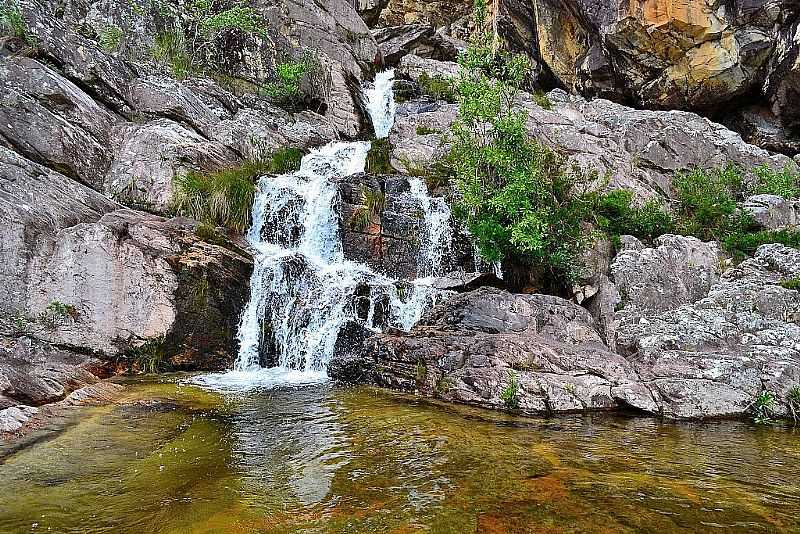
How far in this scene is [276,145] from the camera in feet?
62.0

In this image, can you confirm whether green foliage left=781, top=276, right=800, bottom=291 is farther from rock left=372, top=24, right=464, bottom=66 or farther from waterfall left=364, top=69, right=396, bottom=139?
rock left=372, top=24, right=464, bottom=66

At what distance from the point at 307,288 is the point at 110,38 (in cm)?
1368

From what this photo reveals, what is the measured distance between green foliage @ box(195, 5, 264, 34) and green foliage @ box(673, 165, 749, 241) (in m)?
18.3

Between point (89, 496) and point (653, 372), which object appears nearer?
point (89, 496)

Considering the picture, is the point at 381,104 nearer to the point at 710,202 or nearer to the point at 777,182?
the point at 710,202

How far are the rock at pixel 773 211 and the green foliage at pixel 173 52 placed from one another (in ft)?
67.4

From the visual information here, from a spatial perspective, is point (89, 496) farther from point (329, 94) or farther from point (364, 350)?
point (329, 94)

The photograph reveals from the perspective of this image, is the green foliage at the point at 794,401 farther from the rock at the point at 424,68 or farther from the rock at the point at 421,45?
the rock at the point at 421,45

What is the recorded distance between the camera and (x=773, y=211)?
16.0 m

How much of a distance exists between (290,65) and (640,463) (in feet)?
66.2

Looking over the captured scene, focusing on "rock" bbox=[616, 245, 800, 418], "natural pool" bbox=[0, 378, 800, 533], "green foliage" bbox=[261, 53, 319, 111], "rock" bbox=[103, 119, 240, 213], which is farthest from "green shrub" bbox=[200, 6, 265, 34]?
"rock" bbox=[616, 245, 800, 418]

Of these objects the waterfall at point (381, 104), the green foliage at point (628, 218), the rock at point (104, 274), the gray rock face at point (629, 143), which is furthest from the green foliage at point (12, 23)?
the green foliage at point (628, 218)

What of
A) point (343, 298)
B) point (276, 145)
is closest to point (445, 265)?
point (343, 298)

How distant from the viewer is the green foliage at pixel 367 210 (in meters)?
14.7
